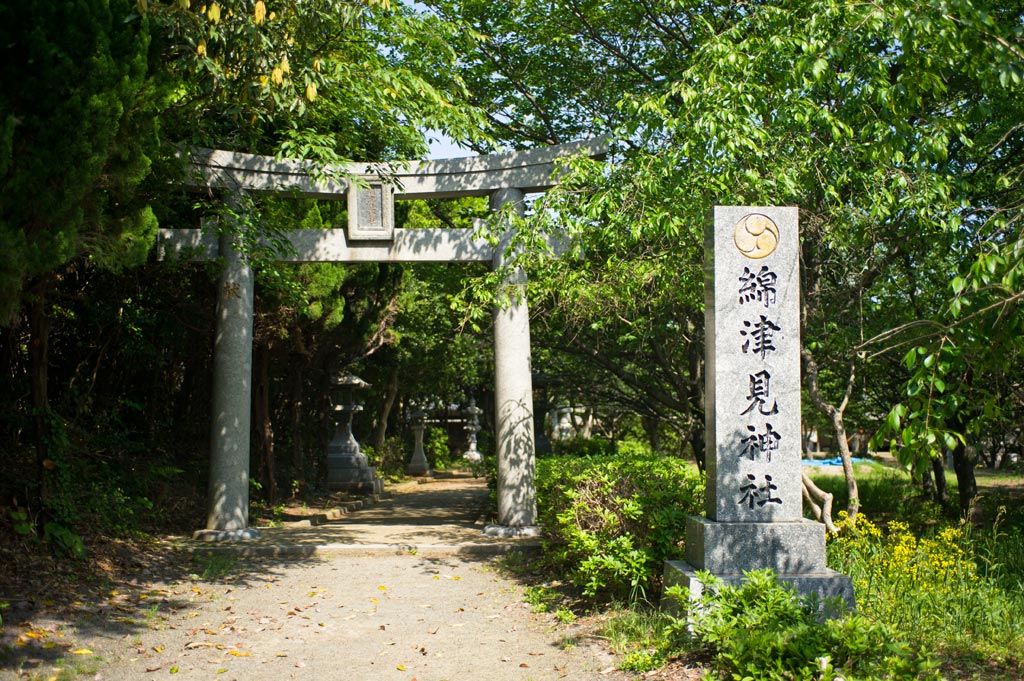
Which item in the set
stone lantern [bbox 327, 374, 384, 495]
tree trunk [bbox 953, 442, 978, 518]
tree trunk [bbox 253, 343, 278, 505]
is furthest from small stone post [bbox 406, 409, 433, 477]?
tree trunk [bbox 953, 442, 978, 518]

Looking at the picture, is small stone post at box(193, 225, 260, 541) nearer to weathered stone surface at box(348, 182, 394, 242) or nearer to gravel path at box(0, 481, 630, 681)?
gravel path at box(0, 481, 630, 681)

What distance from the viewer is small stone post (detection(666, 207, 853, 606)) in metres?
5.38

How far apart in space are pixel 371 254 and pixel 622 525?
4.95 metres

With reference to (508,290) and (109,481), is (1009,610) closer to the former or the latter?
(508,290)

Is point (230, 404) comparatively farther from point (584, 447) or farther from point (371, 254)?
point (584, 447)

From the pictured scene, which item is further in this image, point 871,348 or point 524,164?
point 524,164

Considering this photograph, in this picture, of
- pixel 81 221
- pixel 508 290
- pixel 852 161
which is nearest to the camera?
pixel 81 221

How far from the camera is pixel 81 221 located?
17.5 feet

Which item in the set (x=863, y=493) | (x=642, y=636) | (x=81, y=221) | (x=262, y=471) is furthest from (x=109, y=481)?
(x=863, y=493)

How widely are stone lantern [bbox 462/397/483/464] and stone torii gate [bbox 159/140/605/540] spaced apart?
16314 millimetres

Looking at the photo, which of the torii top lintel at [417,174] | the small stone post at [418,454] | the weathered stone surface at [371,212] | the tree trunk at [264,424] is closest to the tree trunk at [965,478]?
the torii top lintel at [417,174]

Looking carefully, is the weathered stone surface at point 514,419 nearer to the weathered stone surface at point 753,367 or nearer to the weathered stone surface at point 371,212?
the weathered stone surface at point 371,212

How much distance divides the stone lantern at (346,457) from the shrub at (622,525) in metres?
9.25

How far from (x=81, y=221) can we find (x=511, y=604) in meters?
4.40
